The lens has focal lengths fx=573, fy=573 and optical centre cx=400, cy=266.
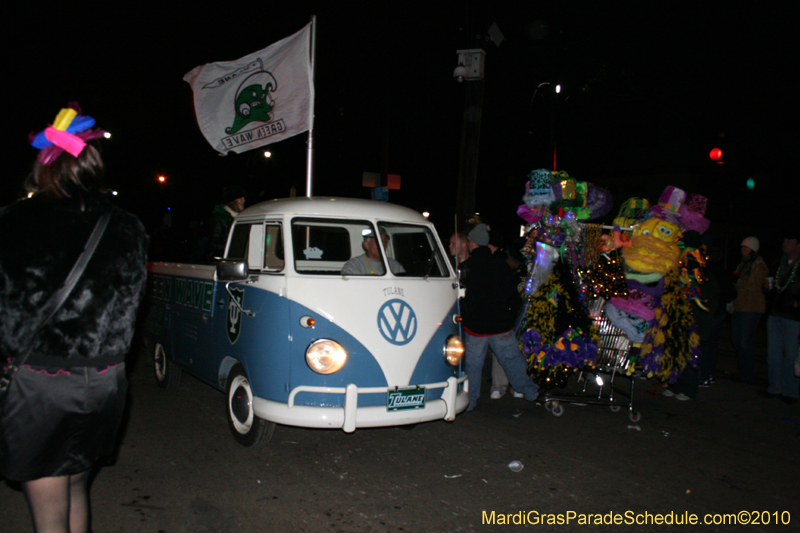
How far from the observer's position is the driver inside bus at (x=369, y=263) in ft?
16.2

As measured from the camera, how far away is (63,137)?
234cm

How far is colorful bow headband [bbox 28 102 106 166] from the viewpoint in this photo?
7.66ft

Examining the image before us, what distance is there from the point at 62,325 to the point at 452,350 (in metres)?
3.26

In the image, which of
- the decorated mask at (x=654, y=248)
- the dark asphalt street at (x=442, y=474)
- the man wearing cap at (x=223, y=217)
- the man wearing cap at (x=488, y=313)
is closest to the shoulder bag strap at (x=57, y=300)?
the dark asphalt street at (x=442, y=474)

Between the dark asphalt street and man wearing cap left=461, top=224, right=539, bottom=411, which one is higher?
man wearing cap left=461, top=224, right=539, bottom=411

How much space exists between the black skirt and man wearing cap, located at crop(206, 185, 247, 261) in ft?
16.1

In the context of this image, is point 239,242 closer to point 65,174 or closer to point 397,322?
point 397,322

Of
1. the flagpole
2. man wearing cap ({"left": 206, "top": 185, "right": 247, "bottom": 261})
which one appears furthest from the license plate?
man wearing cap ({"left": 206, "top": 185, "right": 247, "bottom": 261})

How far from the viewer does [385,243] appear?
17.5ft

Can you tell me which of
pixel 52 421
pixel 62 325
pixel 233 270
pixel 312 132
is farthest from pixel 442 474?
pixel 312 132

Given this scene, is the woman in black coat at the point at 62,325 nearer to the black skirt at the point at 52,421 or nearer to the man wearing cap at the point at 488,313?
the black skirt at the point at 52,421

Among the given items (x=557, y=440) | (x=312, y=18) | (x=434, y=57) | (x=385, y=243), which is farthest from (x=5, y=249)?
(x=434, y=57)

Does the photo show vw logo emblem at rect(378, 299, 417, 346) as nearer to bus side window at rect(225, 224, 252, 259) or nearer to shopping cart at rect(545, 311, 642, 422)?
bus side window at rect(225, 224, 252, 259)

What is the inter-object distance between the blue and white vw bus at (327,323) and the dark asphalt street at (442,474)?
43cm
